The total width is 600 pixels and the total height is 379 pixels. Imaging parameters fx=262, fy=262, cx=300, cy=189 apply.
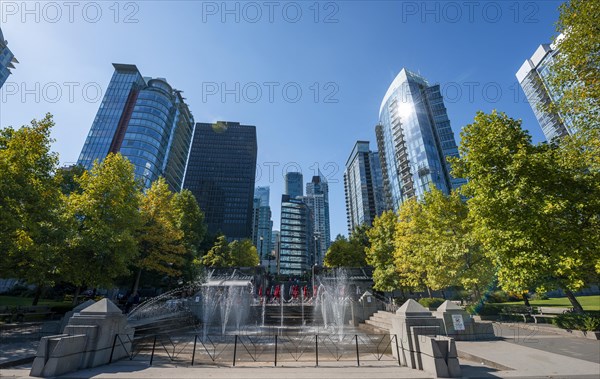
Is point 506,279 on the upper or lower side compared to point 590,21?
lower

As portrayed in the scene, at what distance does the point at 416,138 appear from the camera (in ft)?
233

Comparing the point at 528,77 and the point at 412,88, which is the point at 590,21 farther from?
the point at 528,77

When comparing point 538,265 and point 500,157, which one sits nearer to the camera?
point 538,265

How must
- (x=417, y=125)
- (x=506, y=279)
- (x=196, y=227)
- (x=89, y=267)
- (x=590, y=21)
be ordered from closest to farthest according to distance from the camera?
(x=590, y=21)
(x=506, y=279)
(x=89, y=267)
(x=196, y=227)
(x=417, y=125)

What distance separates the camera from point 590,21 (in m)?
12.0

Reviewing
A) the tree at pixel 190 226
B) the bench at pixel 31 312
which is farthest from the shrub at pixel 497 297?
the bench at pixel 31 312

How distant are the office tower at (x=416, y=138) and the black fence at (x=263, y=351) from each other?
5797 centimetres

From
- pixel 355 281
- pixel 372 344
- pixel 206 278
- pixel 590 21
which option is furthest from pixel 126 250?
pixel 355 281

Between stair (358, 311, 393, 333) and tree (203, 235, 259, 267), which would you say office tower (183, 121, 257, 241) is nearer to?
tree (203, 235, 259, 267)

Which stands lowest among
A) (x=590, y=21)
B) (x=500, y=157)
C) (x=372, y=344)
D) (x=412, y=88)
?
(x=372, y=344)

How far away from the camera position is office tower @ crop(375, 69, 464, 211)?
66.1 metres

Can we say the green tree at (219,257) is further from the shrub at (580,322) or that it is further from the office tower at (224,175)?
the office tower at (224,175)

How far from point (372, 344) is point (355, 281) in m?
29.7

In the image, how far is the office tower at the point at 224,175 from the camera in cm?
12262
